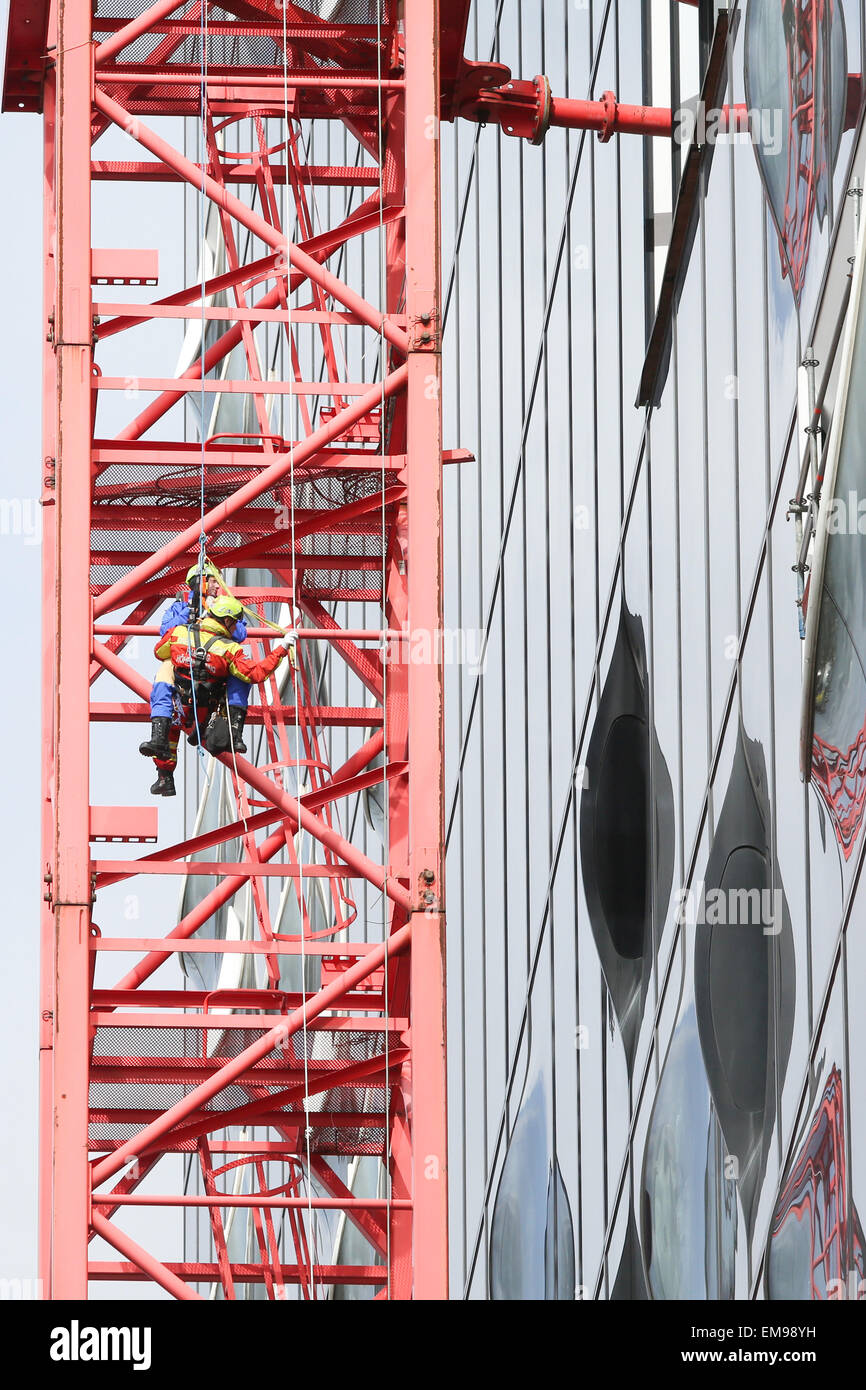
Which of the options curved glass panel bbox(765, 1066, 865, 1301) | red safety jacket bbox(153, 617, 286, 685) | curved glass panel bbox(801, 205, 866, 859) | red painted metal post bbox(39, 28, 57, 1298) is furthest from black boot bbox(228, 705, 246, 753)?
curved glass panel bbox(765, 1066, 865, 1301)

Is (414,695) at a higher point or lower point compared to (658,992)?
higher

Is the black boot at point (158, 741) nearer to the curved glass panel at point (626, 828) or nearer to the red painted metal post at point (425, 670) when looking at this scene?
the red painted metal post at point (425, 670)

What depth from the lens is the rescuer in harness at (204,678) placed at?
24.8 metres

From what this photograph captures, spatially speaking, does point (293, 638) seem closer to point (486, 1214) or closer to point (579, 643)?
point (579, 643)

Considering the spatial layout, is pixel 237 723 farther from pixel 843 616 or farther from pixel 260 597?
pixel 843 616

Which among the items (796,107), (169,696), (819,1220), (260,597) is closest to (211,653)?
(169,696)

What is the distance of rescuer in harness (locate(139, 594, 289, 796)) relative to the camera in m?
24.8

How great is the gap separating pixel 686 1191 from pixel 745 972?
2.87 metres

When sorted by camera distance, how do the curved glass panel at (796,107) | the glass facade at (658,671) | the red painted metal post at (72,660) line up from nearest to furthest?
the glass facade at (658,671)
the curved glass panel at (796,107)
the red painted metal post at (72,660)

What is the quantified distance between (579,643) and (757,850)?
845 centimetres

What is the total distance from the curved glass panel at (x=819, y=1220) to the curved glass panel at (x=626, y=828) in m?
5.62

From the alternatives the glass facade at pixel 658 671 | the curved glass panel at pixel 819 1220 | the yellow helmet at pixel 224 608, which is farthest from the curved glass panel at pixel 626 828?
the curved glass panel at pixel 819 1220
